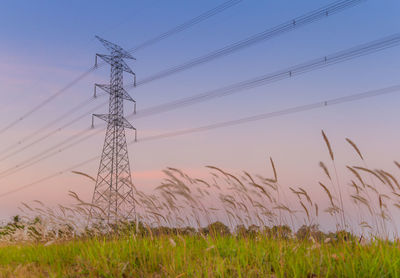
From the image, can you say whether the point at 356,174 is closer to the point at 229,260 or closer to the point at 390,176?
the point at 390,176

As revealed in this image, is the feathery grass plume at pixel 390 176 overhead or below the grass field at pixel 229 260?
overhead

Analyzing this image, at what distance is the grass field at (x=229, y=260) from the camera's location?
3.73 m

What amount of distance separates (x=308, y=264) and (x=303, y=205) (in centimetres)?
80

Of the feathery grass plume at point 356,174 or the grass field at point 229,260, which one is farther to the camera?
the feathery grass plume at point 356,174

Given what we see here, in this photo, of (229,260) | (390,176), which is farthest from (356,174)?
(229,260)

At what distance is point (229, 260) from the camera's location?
4551 mm

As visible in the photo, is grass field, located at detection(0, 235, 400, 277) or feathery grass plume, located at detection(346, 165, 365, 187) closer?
grass field, located at detection(0, 235, 400, 277)

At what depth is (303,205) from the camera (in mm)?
4484

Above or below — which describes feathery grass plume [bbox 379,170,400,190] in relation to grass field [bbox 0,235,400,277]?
above

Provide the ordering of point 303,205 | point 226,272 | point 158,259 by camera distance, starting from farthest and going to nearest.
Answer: point 158,259 → point 303,205 → point 226,272

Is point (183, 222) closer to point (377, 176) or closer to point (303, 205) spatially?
point (303, 205)

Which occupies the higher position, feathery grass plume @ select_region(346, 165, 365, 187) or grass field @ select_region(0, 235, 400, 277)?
feathery grass plume @ select_region(346, 165, 365, 187)

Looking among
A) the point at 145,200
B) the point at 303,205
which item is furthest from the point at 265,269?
the point at 145,200

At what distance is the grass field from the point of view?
12.3ft
